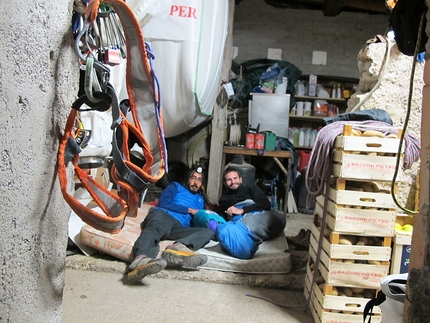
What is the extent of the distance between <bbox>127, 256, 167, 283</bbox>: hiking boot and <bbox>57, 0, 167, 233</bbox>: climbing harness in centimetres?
147

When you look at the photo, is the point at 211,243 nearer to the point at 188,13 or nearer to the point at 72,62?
the point at 188,13

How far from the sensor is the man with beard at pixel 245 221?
2.82 m

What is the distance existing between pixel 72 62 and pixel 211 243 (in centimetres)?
231

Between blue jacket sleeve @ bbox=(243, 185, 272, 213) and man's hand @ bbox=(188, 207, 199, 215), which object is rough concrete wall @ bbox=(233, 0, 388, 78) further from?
man's hand @ bbox=(188, 207, 199, 215)

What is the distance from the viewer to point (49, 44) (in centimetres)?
92

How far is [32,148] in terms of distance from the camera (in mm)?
883

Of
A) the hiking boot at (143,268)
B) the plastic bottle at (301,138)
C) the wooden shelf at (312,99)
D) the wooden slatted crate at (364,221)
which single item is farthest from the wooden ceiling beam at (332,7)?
the hiking boot at (143,268)

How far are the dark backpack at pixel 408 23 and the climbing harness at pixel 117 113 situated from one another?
0.91 meters

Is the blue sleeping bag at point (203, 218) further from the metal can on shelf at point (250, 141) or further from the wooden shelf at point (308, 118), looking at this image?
the wooden shelf at point (308, 118)

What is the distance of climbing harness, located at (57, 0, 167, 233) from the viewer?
0.92 metres

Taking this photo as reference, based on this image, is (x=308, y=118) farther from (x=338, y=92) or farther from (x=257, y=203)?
(x=257, y=203)

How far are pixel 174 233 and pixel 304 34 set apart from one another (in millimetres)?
4203

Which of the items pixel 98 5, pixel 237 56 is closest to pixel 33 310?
pixel 98 5

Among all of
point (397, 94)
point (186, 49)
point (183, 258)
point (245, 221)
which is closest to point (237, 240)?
point (245, 221)
